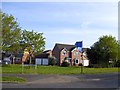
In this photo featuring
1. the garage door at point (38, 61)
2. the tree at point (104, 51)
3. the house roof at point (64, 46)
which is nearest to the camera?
the tree at point (104, 51)

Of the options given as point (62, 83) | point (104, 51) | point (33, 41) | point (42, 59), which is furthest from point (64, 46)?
point (62, 83)

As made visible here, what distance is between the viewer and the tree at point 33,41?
198 ft

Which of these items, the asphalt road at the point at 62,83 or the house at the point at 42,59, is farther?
the house at the point at 42,59

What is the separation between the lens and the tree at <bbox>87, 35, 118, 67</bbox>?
73.2 metres

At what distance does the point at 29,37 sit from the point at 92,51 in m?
19.9

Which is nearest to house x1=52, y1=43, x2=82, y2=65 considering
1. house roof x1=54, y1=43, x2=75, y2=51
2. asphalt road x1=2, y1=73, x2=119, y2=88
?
house roof x1=54, y1=43, x2=75, y2=51

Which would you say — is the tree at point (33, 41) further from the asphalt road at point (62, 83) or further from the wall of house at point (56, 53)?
the asphalt road at point (62, 83)

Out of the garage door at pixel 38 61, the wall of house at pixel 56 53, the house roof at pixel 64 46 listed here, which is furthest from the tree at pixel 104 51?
the garage door at pixel 38 61

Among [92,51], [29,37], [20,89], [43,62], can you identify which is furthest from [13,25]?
[43,62]

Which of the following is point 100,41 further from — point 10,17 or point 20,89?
point 20,89

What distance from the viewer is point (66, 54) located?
89312 mm

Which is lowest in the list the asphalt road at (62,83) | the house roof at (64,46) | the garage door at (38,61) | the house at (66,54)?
the asphalt road at (62,83)

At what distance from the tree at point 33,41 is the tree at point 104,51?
17.1m

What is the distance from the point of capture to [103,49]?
74.9 m
